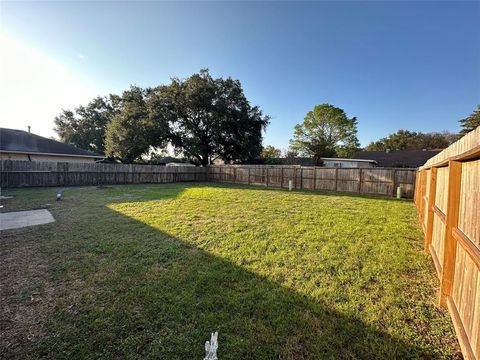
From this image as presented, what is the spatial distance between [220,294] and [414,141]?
148 ft

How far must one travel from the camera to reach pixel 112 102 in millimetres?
29672

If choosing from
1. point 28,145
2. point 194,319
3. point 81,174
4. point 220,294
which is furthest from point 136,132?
point 194,319

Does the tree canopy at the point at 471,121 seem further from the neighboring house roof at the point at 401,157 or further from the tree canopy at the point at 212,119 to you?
the tree canopy at the point at 212,119

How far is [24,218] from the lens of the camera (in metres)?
5.49

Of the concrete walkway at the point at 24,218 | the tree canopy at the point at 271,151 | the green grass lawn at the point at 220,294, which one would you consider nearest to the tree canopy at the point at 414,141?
the tree canopy at the point at 271,151

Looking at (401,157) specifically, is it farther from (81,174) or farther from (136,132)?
(81,174)

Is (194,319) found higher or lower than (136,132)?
lower

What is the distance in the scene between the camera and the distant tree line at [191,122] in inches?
792

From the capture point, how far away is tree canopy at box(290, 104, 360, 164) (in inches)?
1198

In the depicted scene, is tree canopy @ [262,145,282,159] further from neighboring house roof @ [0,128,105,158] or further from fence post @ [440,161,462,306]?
fence post @ [440,161,462,306]

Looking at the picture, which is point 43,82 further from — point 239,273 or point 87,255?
point 239,273

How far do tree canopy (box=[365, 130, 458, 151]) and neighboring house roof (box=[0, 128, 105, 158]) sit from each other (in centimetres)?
4580

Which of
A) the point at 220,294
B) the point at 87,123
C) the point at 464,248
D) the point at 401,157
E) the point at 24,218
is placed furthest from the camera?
the point at 87,123

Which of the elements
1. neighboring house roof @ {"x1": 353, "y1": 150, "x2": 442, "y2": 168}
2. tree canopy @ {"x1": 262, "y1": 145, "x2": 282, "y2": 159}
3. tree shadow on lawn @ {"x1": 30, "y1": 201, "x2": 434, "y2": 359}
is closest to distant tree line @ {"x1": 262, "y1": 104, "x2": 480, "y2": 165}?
tree canopy @ {"x1": 262, "y1": 145, "x2": 282, "y2": 159}
